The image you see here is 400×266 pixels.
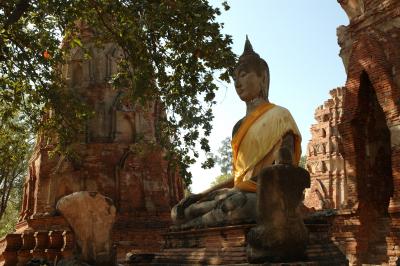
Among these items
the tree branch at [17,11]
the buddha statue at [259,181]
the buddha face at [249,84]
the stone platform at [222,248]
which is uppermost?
the tree branch at [17,11]

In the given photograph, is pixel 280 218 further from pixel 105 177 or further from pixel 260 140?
pixel 105 177

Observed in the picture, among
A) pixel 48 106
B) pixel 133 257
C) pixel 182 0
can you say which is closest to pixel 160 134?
pixel 48 106

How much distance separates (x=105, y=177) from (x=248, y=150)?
1108 centimetres

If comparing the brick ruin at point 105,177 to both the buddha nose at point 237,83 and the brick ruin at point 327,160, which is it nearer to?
the buddha nose at point 237,83

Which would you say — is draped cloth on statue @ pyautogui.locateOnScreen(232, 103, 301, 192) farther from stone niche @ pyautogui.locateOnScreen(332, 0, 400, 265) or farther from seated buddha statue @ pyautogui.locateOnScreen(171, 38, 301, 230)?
stone niche @ pyautogui.locateOnScreen(332, 0, 400, 265)

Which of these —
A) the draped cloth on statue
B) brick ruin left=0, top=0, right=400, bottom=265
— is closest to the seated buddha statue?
the draped cloth on statue

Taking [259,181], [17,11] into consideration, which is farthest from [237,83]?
[17,11]

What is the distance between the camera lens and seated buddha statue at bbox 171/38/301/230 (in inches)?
202

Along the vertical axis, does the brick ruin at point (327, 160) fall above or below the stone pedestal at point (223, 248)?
above

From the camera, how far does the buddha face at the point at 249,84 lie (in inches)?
229

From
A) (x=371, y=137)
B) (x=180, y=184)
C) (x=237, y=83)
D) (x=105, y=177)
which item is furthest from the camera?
(x=180, y=184)

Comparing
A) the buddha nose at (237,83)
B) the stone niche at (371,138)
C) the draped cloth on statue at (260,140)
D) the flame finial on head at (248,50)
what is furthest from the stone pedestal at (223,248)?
the stone niche at (371,138)

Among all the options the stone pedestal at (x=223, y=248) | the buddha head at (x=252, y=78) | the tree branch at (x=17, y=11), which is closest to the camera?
the stone pedestal at (x=223, y=248)

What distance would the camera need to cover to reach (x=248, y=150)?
5613mm
